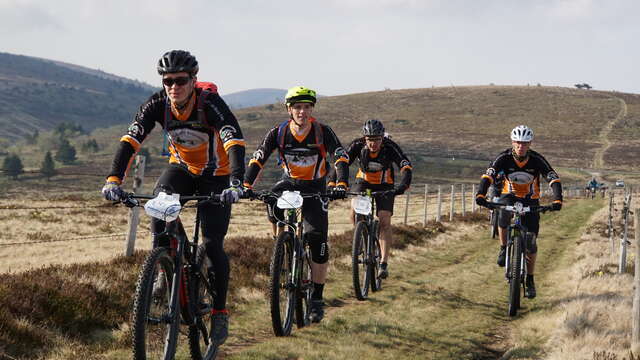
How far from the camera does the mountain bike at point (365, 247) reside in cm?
1002

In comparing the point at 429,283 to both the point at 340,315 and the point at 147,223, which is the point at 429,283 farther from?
the point at 147,223

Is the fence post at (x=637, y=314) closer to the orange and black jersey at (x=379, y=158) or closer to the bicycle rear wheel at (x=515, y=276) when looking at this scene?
the bicycle rear wheel at (x=515, y=276)

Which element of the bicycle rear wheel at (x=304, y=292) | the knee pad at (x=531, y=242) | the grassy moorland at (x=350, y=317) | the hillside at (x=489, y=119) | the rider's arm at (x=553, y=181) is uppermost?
the hillside at (x=489, y=119)

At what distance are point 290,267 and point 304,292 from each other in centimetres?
56

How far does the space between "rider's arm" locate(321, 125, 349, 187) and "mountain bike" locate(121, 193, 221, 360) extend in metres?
2.96

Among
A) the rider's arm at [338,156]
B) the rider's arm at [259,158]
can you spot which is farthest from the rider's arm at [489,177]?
the rider's arm at [259,158]

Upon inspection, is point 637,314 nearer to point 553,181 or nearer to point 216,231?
point 553,181

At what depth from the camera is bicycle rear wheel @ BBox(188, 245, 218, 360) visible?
555 centimetres

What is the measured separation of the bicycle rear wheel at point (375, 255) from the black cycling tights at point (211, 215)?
201 inches

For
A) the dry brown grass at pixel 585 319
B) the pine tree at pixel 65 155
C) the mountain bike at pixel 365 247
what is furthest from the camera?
the pine tree at pixel 65 155

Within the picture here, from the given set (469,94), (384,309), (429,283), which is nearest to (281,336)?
(384,309)

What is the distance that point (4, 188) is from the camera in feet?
246

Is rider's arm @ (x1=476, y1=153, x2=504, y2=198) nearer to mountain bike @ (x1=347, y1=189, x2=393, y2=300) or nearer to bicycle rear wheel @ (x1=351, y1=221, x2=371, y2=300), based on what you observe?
mountain bike @ (x1=347, y1=189, x2=393, y2=300)

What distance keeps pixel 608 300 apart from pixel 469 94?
176 m
